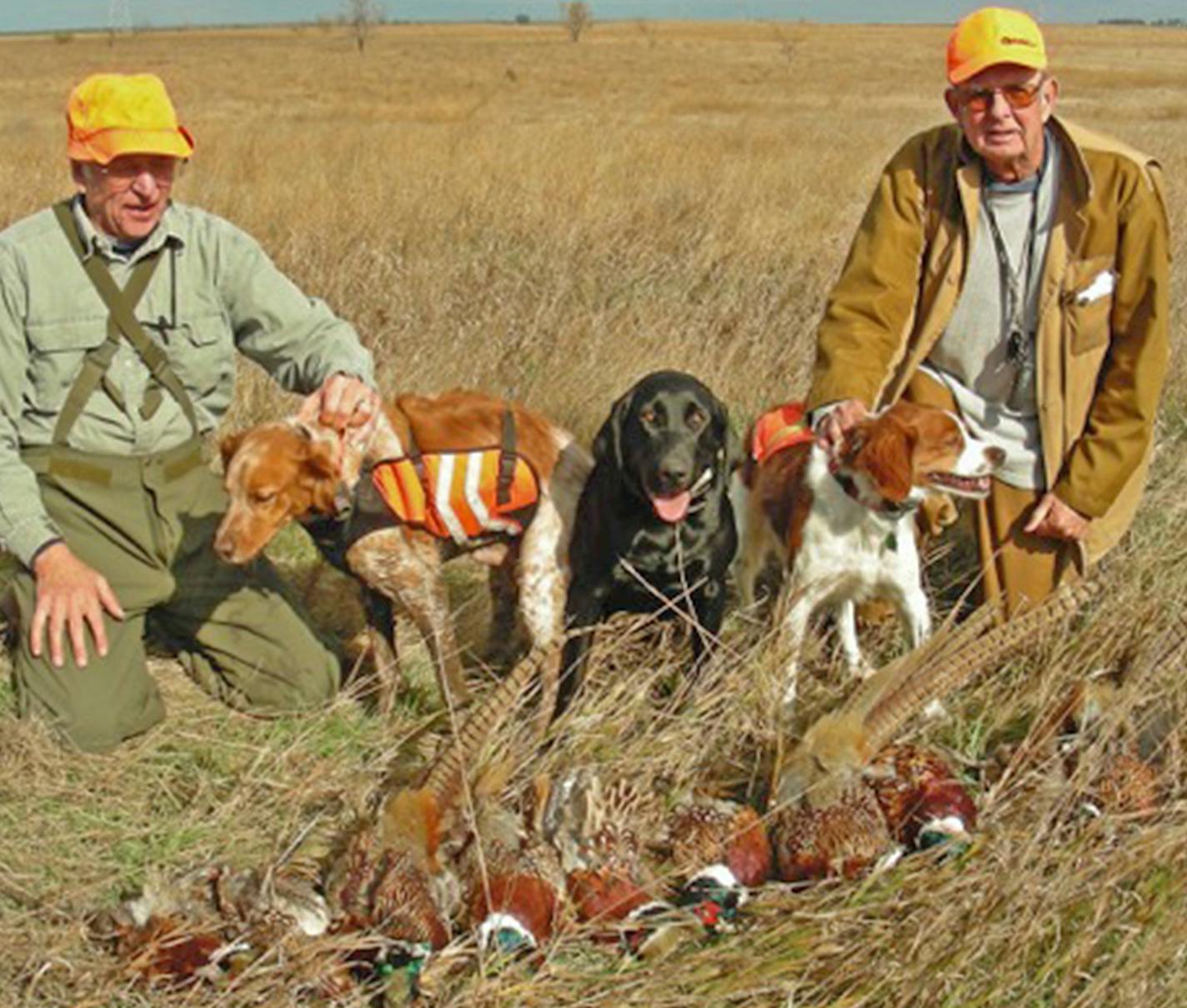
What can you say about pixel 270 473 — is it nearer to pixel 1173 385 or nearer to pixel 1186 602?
pixel 1186 602

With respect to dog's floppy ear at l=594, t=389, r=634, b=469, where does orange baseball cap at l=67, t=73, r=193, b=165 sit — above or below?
above

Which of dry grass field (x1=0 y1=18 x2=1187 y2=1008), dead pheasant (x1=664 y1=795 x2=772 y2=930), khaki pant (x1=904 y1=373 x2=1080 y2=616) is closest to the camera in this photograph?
dry grass field (x1=0 y1=18 x2=1187 y2=1008)

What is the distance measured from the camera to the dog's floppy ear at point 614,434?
436 cm

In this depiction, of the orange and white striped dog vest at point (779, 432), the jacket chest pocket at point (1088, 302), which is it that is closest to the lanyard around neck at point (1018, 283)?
the jacket chest pocket at point (1088, 302)

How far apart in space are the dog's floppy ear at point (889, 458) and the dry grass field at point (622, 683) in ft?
2.15

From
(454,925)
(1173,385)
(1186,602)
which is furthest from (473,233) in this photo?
(454,925)

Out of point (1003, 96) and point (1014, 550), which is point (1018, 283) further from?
point (1014, 550)

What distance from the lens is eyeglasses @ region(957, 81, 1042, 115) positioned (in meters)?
4.45

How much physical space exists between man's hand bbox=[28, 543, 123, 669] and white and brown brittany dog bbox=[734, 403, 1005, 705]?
7.06 ft

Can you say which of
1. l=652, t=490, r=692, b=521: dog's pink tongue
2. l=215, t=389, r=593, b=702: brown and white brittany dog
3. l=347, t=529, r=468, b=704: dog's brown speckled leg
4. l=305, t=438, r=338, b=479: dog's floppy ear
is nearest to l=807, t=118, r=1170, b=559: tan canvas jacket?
l=652, t=490, r=692, b=521: dog's pink tongue

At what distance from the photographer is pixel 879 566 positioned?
4523 mm

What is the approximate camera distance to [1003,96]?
4457 mm

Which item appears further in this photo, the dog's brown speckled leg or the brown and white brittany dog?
the dog's brown speckled leg

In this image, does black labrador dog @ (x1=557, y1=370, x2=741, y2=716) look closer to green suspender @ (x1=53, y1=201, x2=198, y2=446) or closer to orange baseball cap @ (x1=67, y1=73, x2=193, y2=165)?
green suspender @ (x1=53, y1=201, x2=198, y2=446)
